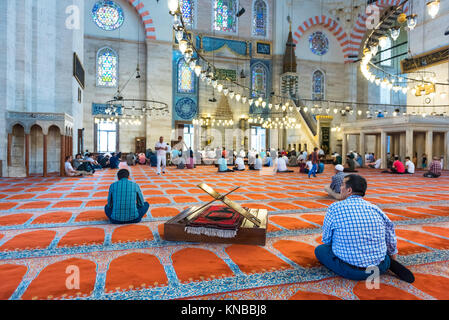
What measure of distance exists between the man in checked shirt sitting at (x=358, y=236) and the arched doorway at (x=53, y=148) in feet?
25.3

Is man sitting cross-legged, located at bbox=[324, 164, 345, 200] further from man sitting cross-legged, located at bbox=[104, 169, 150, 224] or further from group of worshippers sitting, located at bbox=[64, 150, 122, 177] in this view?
group of worshippers sitting, located at bbox=[64, 150, 122, 177]

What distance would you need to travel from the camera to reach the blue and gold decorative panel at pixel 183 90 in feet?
46.2

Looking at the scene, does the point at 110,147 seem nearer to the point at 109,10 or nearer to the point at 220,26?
the point at 109,10

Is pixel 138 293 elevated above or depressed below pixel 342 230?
below

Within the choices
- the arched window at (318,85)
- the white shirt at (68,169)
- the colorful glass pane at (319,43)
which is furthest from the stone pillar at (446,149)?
the white shirt at (68,169)

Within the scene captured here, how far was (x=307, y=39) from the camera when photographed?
16109 millimetres

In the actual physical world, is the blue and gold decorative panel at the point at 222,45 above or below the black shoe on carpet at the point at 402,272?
above

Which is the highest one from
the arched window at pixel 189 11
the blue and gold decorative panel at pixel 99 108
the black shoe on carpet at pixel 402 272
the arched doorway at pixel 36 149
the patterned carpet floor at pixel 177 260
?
the arched window at pixel 189 11

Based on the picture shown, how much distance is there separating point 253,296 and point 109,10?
49.3ft

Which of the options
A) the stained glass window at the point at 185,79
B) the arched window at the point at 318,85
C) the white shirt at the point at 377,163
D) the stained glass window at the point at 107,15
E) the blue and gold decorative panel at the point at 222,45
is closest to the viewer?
the white shirt at the point at 377,163

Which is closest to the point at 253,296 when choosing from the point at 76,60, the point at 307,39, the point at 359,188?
the point at 359,188

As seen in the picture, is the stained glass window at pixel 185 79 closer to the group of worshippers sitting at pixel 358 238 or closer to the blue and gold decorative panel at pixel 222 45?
the blue and gold decorative panel at pixel 222 45

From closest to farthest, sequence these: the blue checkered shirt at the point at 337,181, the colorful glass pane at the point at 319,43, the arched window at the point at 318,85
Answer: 1. the blue checkered shirt at the point at 337,181
2. the colorful glass pane at the point at 319,43
3. the arched window at the point at 318,85

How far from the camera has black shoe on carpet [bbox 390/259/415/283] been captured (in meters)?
1.60
